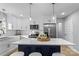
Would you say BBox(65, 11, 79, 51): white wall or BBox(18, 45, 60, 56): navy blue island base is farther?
BBox(65, 11, 79, 51): white wall

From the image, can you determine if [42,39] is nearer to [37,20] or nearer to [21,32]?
[37,20]

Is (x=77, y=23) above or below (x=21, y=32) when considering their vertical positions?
above

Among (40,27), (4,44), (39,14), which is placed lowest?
(4,44)

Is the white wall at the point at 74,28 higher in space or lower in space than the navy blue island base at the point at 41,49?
higher

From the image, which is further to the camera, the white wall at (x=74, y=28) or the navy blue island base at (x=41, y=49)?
the white wall at (x=74, y=28)

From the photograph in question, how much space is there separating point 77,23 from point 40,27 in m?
2.16

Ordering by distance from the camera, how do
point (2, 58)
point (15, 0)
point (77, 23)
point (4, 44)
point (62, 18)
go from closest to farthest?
point (2, 58)
point (15, 0)
point (4, 44)
point (77, 23)
point (62, 18)

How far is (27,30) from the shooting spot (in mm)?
6039

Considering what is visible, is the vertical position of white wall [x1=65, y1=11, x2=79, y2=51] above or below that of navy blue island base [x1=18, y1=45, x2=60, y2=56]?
above

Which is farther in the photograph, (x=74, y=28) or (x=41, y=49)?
(x=74, y=28)

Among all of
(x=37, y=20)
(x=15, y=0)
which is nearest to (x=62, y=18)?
(x=37, y=20)

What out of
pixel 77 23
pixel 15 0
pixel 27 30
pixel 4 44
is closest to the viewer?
pixel 15 0

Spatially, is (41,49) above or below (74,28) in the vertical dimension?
below

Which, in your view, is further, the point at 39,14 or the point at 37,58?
the point at 39,14
